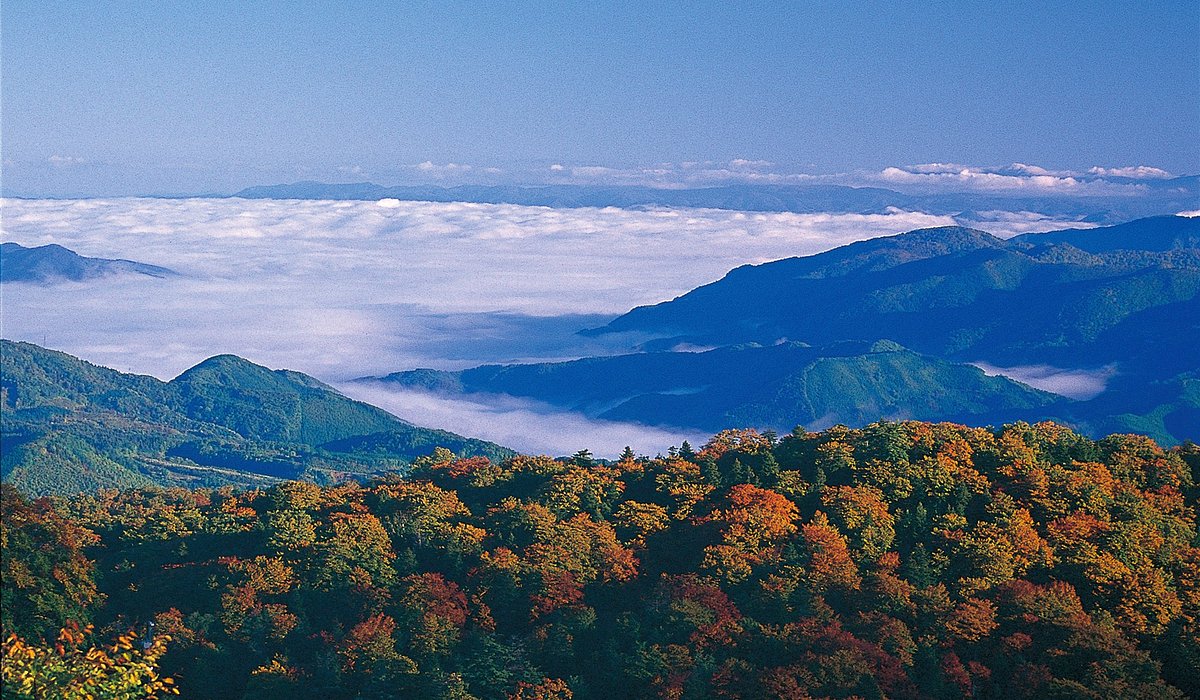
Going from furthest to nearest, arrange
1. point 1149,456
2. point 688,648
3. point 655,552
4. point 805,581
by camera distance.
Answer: point 1149,456 → point 655,552 → point 805,581 → point 688,648

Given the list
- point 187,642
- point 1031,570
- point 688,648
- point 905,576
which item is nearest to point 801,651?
point 688,648

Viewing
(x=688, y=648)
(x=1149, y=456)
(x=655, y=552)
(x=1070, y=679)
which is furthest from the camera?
(x=1149, y=456)

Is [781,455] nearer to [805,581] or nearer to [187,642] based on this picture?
[805,581]

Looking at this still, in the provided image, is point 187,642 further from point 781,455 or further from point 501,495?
point 781,455

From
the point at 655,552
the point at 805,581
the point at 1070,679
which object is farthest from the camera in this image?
the point at 655,552

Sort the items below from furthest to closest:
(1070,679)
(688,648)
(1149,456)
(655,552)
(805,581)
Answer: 1. (1149,456)
2. (655,552)
3. (805,581)
4. (688,648)
5. (1070,679)

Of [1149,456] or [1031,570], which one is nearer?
[1031,570]

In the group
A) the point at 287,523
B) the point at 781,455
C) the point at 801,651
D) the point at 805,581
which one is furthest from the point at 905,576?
the point at 287,523
